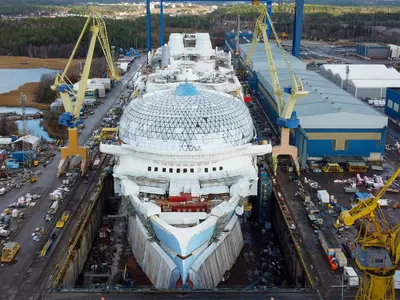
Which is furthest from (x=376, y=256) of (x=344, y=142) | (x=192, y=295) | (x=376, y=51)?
(x=376, y=51)

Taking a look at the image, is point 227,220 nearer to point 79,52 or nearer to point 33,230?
point 33,230

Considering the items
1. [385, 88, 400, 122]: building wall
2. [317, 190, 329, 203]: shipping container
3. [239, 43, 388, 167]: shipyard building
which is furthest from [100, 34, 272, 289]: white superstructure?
[385, 88, 400, 122]: building wall

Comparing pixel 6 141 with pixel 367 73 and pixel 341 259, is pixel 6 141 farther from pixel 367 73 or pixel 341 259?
pixel 367 73

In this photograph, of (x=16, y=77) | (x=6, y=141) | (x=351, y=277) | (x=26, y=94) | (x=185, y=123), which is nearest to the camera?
(x=351, y=277)

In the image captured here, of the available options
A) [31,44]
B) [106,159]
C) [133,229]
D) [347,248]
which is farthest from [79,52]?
[347,248]

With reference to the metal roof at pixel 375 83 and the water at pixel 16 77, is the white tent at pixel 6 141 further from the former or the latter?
the metal roof at pixel 375 83

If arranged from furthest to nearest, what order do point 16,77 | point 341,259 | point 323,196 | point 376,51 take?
point 376,51, point 16,77, point 323,196, point 341,259

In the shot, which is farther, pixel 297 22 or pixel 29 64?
pixel 29 64
